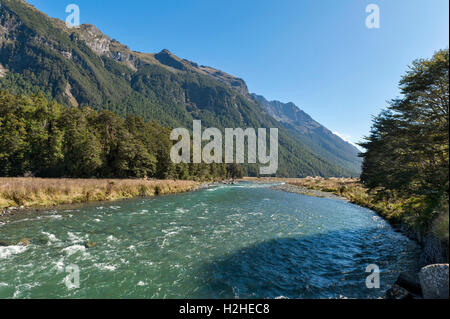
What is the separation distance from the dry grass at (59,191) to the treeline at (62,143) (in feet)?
45.8

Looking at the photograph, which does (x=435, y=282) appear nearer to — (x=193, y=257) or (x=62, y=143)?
(x=193, y=257)

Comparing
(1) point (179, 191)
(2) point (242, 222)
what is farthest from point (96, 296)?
(1) point (179, 191)

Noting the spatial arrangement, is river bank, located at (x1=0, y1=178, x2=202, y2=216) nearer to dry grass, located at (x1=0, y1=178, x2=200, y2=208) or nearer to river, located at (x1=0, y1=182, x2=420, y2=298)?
dry grass, located at (x1=0, y1=178, x2=200, y2=208)

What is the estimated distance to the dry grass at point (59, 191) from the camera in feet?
61.4

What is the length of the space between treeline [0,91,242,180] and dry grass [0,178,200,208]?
45.8 ft

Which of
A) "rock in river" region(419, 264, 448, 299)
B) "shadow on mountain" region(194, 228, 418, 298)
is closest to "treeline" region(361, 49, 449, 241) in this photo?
"shadow on mountain" region(194, 228, 418, 298)

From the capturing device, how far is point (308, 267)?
358 inches

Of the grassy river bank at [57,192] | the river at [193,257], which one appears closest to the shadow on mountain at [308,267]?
the river at [193,257]

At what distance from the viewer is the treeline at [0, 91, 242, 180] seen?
34.4 metres

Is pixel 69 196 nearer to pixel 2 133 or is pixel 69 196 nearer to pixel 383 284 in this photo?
pixel 2 133

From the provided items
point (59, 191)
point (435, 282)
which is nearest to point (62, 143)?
point (59, 191)

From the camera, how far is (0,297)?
6.29 metres

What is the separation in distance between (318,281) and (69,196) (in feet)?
83.7

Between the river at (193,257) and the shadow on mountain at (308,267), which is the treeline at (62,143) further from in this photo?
the shadow on mountain at (308,267)
